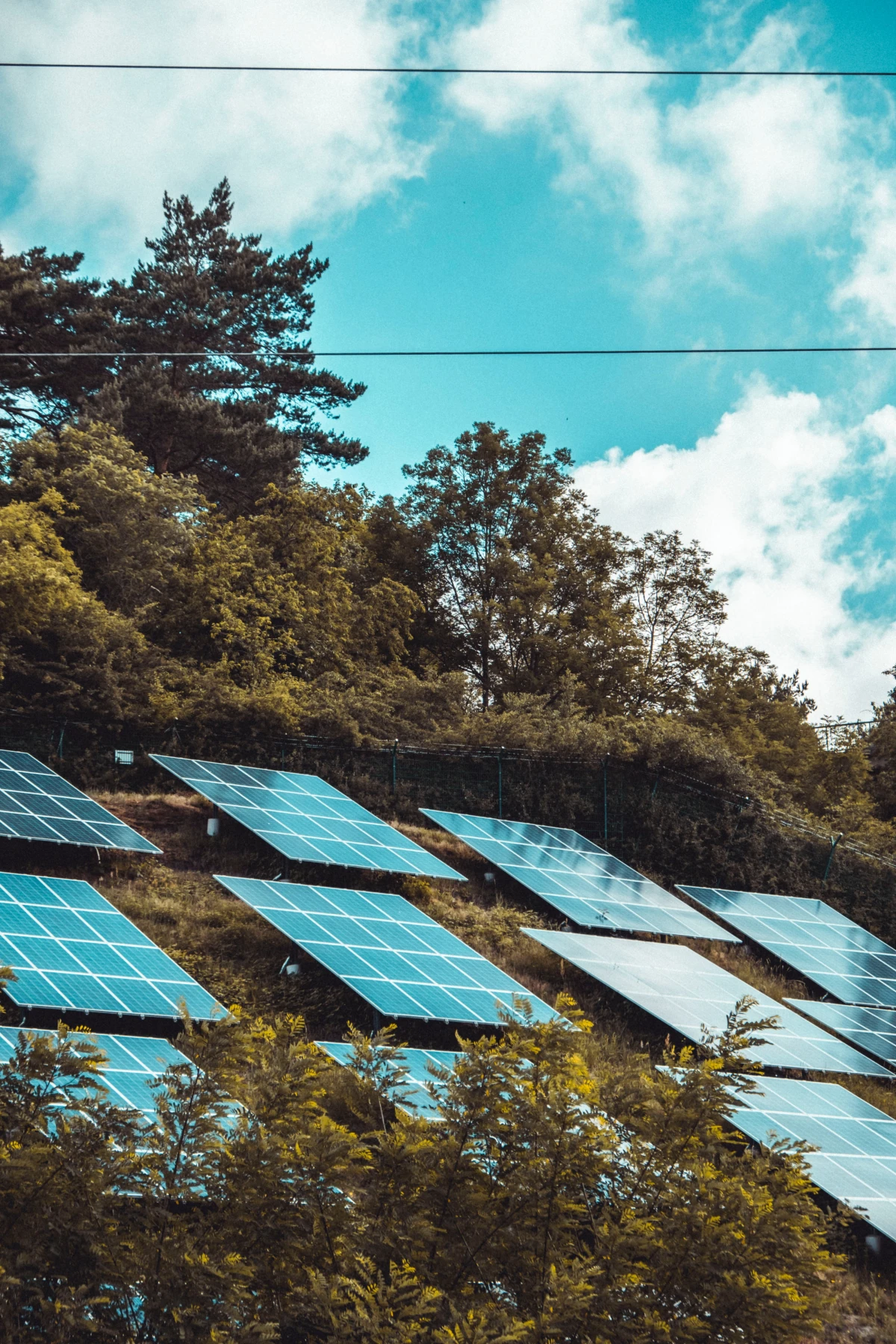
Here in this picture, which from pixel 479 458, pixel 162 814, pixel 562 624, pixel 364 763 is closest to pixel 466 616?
pixel 562 624

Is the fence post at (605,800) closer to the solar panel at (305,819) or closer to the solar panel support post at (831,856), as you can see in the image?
the solar panel support post at (831,856)

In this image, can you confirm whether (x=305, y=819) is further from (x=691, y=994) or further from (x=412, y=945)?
(x=691, y=994)

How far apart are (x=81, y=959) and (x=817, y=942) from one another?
52.7 feet

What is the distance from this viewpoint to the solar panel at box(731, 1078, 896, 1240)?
12.2m

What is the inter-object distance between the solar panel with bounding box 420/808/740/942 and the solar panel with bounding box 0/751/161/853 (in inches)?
278

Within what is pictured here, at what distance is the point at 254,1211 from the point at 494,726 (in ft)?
78.5

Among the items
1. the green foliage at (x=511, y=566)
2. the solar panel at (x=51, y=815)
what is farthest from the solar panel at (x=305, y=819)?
the green foliage at (x=511, y=566)

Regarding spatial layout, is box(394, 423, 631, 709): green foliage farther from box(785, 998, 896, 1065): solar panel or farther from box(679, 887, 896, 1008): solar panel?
box(785, 998, 896, 1065): solar panel

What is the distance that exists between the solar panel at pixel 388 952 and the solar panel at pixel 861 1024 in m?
6.02

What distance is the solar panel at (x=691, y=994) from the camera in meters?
16.2

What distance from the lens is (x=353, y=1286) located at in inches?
199

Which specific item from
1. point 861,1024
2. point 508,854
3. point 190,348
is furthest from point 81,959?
point 190,348

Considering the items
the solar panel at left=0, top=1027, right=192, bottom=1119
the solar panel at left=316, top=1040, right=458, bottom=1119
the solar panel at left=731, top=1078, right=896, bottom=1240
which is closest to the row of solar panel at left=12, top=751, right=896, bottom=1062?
the solar panel at left=0, top=1027, right=192, bottom=1119

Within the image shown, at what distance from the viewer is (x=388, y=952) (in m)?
15.6
